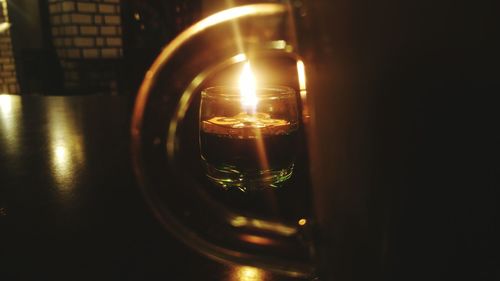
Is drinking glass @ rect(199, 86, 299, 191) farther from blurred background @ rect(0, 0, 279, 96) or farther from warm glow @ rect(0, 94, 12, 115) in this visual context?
blurred background @ rect(0, 0, 279, 96)

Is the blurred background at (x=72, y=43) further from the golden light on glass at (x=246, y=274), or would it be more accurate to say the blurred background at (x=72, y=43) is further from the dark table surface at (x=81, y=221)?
the golden light on glass at (x=246, y=274)

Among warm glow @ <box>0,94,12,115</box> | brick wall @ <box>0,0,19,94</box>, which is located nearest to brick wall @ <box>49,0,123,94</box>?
brick wall @ <box>0,0,19,94</box>

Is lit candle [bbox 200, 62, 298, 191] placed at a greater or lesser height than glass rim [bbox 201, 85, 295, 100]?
lesser

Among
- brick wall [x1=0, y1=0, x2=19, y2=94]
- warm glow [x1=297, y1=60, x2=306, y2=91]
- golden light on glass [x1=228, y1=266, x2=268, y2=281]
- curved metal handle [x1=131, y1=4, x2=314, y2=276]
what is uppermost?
brick wall [x1=0, y1=0, x2=19, y2=94]

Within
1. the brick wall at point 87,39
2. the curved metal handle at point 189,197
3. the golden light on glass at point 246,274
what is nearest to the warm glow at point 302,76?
the curved metal handle at point 189,197

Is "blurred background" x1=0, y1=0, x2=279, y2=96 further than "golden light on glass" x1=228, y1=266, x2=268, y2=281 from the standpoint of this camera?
Yes

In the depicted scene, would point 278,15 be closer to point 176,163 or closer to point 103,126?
point 176,163
